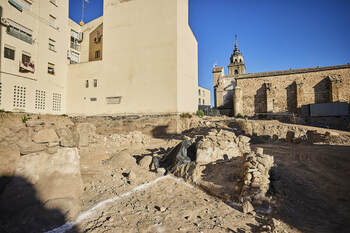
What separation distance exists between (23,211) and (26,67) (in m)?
15.8

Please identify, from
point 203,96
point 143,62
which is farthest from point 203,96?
point 143,62

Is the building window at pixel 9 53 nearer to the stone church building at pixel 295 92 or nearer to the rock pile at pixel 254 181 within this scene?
the rock pile at pixel 254 181

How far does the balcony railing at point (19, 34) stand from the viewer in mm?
13083

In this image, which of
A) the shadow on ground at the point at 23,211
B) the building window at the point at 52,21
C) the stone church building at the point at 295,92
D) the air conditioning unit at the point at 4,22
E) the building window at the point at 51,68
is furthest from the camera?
the stone church building at the point at 295,92

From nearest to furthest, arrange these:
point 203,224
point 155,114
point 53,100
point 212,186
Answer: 1. point 203,224
2. point 212,186
3. point 155,114
4. point 53,100

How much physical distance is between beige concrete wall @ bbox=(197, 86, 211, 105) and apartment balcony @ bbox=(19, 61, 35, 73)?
39.1 metres

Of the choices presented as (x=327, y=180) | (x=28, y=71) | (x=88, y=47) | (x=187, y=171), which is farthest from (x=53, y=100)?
(x=327, y=180)

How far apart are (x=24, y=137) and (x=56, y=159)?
2.72 ft

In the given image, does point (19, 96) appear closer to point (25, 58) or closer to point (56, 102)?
point (56, 102)

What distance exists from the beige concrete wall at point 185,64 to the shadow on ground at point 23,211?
36.3 ft

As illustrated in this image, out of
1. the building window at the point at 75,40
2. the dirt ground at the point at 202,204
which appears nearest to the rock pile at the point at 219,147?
the dirt ground at the point at 202,204

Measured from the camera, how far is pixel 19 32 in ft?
45.1

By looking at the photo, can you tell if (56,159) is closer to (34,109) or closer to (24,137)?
(24,137)

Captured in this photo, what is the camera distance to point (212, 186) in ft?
15.2
